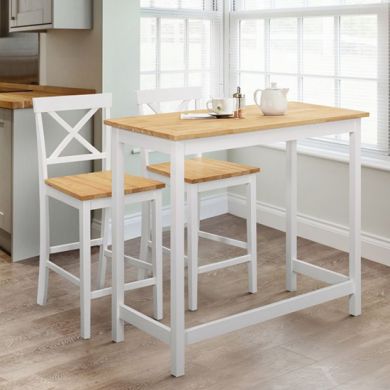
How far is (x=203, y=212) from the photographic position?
5332 millimetres

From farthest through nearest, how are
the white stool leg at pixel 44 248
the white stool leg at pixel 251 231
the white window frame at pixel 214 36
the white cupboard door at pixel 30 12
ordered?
the white window frame at pixel 214 36 → the white cupboard door at pixel 30 12 → the white stool leg at pixel 251 231 → the white stool leg at pixel 44 248

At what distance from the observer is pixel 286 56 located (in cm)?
489

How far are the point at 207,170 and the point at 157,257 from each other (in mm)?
572

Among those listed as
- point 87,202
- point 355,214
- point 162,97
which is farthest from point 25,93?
point 355,214

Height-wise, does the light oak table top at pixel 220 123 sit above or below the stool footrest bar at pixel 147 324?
above

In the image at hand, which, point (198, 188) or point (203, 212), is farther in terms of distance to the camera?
point (203, 212)

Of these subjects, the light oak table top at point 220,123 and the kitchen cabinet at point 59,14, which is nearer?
the light oak table top at point 220,123

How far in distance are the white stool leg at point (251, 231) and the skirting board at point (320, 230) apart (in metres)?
0.86

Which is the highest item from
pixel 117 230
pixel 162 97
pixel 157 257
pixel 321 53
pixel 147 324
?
pixel 321 53

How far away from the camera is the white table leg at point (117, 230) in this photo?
3211 mm

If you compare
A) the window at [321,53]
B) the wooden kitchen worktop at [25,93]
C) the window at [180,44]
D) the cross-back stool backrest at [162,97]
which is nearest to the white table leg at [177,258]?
the cross-back stool backrest at [162,97]

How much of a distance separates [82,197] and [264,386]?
1107mm

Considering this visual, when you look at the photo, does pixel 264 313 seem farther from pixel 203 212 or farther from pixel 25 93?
pixel 25 93

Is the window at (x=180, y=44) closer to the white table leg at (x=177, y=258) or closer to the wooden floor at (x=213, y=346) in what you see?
the wooden floor at (x=213, y=346)
